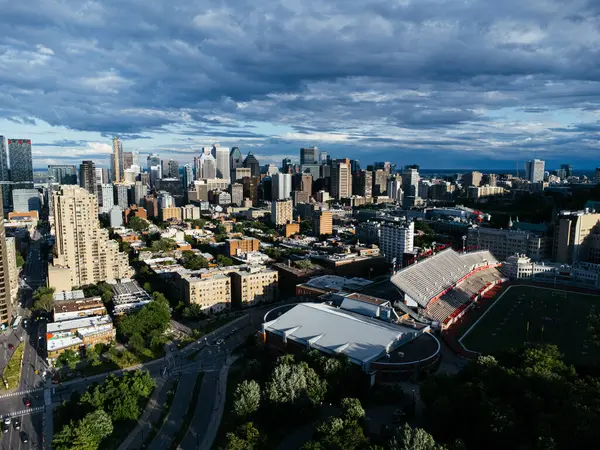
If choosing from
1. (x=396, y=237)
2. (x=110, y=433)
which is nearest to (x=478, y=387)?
(x=110, y=433)

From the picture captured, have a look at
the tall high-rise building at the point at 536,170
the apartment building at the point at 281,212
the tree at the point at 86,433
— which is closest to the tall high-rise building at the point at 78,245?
the tree at the point at 86,433

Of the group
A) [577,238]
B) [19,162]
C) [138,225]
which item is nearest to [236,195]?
[138,225]

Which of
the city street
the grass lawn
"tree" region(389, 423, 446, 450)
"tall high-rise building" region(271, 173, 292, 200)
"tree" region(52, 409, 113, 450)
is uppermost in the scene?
"tall high-rise building" region(271, 173, 292, 200)

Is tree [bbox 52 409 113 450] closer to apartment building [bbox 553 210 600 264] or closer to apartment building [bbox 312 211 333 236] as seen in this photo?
apartment building [bbox 553 210 600 264]

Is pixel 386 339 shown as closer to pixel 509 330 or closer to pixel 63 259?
pixel 509 330

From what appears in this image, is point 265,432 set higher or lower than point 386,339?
lower

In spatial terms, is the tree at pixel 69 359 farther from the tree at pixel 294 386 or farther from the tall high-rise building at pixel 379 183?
the tall high-rise building at pixel 379 183

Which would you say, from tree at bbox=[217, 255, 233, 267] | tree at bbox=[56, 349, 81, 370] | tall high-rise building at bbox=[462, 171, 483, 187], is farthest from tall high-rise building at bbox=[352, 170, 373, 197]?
tree at bbox=[56, 349, 81, 370]
